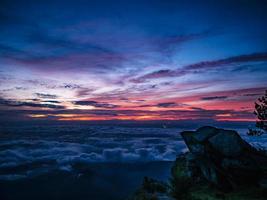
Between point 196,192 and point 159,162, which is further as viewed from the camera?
point 159,162

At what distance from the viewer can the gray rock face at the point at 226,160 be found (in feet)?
58.5

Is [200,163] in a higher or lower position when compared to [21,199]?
higher

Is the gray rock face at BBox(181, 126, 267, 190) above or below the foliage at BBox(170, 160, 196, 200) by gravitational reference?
above

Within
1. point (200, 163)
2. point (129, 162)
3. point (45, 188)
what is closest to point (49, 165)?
point (45, 188)

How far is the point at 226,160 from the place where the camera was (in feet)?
61.1

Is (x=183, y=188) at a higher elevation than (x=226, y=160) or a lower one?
lower

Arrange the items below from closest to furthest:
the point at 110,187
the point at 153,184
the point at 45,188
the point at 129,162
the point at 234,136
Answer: the point at 234,136 → the point at 153,184 → the point at 45,188 → the point at 110,187 → the point at 129,162

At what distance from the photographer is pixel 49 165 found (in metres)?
87.7

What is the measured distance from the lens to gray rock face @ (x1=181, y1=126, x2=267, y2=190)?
1783cm

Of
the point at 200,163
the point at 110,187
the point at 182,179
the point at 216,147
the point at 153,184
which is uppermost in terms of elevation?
the point at 216,147

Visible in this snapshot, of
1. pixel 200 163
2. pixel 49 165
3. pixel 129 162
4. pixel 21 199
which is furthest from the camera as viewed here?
pixel 129 162

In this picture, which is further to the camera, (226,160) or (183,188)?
(183,188)

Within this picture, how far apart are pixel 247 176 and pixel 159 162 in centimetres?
7790

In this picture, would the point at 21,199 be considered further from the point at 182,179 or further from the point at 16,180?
the point at 182,179
